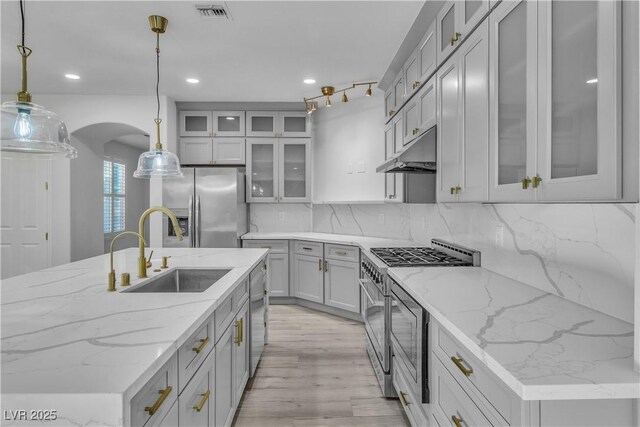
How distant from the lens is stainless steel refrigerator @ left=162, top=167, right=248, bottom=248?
450 cm

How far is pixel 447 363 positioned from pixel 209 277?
60.6 inches

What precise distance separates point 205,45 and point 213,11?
2.00ft

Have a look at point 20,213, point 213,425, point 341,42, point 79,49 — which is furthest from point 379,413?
point 20,213

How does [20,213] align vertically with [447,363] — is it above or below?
above

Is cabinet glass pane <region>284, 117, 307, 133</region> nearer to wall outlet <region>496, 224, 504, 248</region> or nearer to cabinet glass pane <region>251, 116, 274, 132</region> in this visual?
cabinet glass pane <region>251, 116, 274, 132</region>

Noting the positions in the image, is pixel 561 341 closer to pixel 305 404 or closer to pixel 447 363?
pixel 447 363

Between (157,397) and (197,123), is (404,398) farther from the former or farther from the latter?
(197,123)

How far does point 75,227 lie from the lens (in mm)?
4574

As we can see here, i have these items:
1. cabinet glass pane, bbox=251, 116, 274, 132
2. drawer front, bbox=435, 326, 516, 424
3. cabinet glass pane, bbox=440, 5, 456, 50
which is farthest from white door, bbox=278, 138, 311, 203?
drawer front, bbox=435, 326, 516, 424

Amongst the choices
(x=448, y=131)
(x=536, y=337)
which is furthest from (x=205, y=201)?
(x=536, y=337)

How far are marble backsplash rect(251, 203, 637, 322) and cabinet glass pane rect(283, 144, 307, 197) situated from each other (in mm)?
2307

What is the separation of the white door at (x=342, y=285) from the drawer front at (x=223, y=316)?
226 cm

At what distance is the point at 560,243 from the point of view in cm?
158

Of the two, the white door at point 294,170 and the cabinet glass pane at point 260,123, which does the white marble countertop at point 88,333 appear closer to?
the white door at point 294,170
